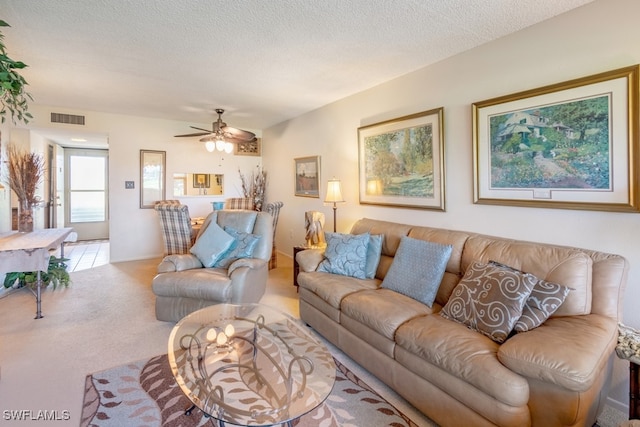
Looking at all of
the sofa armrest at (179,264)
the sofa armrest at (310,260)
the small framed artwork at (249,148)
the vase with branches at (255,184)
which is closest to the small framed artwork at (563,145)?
the sofa armrest at (310,260)

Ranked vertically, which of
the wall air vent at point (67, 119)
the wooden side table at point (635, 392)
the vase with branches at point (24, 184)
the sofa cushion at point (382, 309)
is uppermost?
the wall air vent at point (67, 119)

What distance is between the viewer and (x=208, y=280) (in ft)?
9.07

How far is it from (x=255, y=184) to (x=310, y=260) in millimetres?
3662

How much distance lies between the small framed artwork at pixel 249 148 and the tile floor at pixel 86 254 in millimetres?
3031

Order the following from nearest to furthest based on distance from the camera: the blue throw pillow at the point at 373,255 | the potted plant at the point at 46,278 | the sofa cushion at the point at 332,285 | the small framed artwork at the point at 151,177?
1. the sofa cushion at the point at 332,285
2. the blue throw pillow at the point at 373,255
3. the potted plant at the point at 46,278
4. the small framed artwork at the point at 151,177

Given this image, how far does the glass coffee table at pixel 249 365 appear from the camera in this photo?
139 centimetres

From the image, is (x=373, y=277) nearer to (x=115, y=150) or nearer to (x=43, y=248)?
(x=43, y=248)

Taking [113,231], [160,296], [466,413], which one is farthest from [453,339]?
[113,231]

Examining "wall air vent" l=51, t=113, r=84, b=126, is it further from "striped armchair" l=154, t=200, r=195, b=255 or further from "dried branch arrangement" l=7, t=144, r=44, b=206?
"striped armchair" l=154, t=200, r=195, b=255

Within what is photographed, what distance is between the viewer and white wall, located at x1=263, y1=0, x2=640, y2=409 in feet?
6.21

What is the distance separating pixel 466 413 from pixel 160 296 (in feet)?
8.56

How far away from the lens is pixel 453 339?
5.52 feet

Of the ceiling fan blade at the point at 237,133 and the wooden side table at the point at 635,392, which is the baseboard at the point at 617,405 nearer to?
the wooden side table at the point at 635,392

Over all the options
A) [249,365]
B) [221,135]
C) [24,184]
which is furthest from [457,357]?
[24,184]
